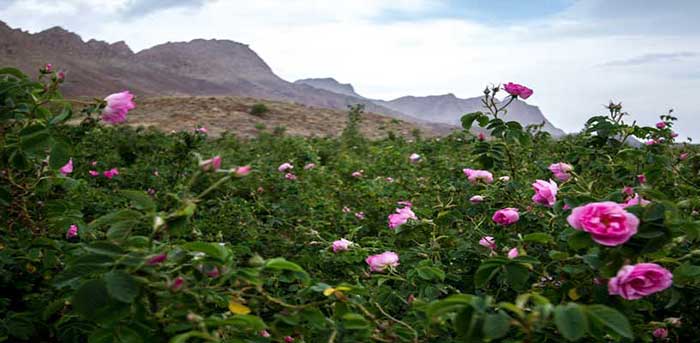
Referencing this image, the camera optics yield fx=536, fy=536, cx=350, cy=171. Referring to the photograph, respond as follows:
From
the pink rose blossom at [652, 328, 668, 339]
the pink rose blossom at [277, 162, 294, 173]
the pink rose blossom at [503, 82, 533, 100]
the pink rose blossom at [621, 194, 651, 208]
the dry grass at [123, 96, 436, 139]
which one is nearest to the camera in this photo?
the pink rose blossom at [621, 194, 651, 208]

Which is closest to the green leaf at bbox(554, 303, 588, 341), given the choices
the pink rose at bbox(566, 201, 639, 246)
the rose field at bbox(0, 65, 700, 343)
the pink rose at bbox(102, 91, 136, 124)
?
the rose field at bbox(0, 65, 700, 343)

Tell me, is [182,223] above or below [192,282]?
above

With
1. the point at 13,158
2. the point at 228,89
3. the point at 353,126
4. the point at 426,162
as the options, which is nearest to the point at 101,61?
the point at 228,89

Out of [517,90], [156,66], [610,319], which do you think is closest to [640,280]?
[610,319]

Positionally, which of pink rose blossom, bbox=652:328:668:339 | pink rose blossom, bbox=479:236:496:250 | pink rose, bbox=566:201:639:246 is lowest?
pink rose blossom, bbox=652:328:668:339

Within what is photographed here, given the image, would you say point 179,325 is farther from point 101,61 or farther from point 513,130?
point 101,61

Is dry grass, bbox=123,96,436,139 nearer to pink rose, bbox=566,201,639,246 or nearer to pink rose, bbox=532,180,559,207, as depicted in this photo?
pink rose, bbox=532,180,559,207

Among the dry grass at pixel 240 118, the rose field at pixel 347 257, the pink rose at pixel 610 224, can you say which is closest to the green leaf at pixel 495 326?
the rose field at pixel 347 257

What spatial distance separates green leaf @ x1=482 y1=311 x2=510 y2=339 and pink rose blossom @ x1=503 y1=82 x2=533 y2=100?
5.14ft

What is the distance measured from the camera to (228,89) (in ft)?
193

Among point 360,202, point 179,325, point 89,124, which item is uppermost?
point 89,124

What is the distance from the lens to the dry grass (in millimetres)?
11188

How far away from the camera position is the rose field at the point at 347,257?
3.37ft

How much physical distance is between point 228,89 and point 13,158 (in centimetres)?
5934
